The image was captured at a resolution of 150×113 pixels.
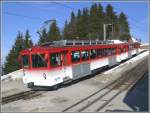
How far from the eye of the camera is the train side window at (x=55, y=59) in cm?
2173

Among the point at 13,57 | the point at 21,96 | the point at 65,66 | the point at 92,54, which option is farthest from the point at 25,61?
the point at 13,57

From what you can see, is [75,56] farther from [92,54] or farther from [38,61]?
[92,54]

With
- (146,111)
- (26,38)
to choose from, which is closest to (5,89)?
(146,111)

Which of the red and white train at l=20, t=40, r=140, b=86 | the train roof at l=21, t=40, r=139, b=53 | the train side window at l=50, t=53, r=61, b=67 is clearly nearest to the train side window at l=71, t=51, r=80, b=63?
the red and white train at l=20, t=40, r=140, b=86

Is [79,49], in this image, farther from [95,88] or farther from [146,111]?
[146,111]

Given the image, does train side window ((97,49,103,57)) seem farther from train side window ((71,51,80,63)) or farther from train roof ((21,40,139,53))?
train side window ((71,51,80,63))

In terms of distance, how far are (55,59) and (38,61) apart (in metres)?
1.02

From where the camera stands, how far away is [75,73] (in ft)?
80.5

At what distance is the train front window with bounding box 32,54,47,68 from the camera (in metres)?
21.7

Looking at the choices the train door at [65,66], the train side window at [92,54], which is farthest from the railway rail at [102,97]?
the train side window at [92,54]

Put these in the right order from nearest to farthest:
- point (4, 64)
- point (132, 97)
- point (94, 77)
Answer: point (132, 97) → point (94, 77) → point (4, 64)

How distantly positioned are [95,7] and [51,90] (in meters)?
96.0

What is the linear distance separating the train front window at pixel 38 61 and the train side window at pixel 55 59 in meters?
0.45

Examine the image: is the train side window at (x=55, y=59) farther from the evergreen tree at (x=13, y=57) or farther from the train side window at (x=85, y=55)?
the evergreen tree at (x=13, y=57)
